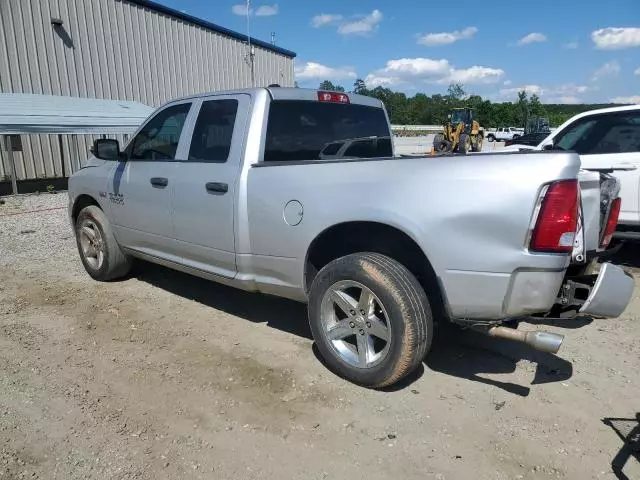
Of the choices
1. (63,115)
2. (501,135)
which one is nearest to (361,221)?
(63,115)

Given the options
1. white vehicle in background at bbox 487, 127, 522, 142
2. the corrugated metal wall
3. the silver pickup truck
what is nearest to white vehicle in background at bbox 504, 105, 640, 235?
the silver pickup truck

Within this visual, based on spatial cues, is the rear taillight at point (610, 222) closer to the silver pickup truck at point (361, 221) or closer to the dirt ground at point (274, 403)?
the silver pickup truck at point (361, 221)

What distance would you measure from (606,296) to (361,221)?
55.0 inches

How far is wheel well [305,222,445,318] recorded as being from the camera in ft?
10.4

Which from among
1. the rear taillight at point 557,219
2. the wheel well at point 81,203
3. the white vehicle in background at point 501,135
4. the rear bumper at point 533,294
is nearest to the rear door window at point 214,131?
the wheel well at point 81,203

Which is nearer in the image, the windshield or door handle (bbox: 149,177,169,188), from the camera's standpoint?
door handle (bbox: 149,177,169,188)

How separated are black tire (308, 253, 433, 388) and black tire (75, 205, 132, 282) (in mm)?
2946

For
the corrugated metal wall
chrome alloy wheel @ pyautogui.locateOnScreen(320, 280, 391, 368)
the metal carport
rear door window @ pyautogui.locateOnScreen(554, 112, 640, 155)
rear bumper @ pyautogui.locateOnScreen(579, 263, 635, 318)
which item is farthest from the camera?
the corrugated metal wall

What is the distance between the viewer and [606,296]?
106 inches

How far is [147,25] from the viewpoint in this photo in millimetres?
18531

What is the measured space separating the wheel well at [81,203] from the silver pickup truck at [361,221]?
0.74 meters

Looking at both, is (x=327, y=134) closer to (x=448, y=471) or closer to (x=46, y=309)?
(x=448, y=471)

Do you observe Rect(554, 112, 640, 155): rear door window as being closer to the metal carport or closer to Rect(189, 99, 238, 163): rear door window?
Rect(189, 99, 238, 163): rear door window

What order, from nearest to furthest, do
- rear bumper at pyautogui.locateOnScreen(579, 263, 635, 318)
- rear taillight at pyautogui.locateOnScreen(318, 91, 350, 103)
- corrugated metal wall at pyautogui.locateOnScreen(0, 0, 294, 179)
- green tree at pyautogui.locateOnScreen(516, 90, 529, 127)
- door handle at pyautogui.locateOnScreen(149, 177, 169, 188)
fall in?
1. rear bumper at pyautogui.locateOnScreen(579, 263, 635, 318)
2. rear taillight at pyautogui.locateOnScreen(318, 91, 350, 103)
3. door handle at pyautogui.locateOnScreen(149, 177, 169, 188)
4. corrugated metal wall at pyautogui.locateOnScreen(0, 0, 294, 179)
5. green tree at pyautogui.locateOnScreen(516, 90, 529, 127)
